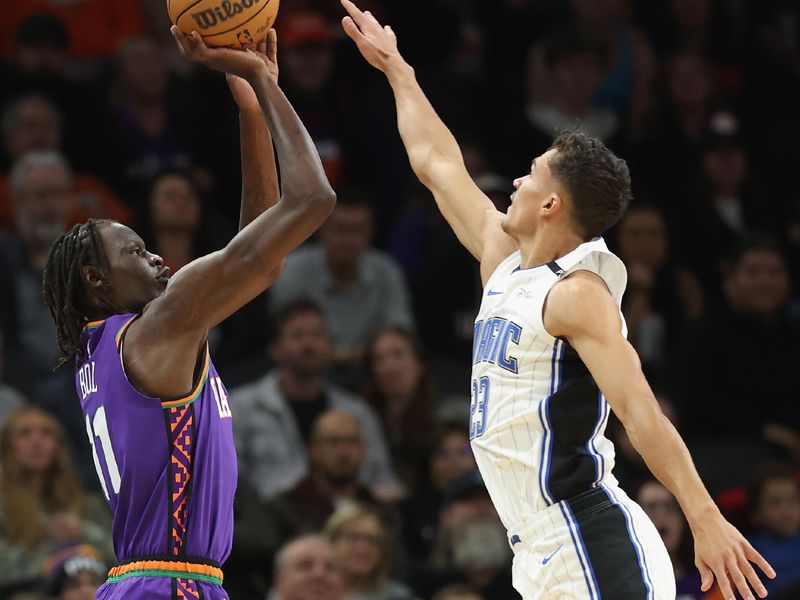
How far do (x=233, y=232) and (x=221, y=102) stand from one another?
62.7 inches

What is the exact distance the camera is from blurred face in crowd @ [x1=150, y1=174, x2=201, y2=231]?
388 inches

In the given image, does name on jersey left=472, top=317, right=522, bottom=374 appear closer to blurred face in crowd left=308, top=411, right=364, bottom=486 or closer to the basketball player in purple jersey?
the basketball player in purple jersey

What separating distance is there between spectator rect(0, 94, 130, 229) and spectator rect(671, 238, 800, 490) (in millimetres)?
3954

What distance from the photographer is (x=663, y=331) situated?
11.2 meters

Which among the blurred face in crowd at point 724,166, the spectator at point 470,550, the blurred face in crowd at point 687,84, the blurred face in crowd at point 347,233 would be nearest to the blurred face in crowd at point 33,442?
the spectator at point 470,550

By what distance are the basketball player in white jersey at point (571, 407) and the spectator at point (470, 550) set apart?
11.5ft

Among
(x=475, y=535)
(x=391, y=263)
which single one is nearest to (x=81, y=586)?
(x=475, y=535)

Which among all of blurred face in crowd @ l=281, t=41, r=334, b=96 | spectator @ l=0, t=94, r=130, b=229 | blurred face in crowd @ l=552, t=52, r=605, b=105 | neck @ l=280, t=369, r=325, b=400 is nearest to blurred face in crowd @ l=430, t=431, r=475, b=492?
neck @ l=280, t=369, r=325, b=400

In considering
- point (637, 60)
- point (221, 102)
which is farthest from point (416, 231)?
point (637, 60)

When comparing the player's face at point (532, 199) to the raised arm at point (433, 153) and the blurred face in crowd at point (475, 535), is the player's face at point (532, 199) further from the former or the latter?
the blurred face in crowd at point (475, 535)

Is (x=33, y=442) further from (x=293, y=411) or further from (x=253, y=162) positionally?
(x=253, y=162)

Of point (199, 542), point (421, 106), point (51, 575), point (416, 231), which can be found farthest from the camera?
point (416, 231)

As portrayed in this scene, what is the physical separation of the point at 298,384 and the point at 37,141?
2.62m

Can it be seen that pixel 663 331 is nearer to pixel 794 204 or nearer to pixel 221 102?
pixel 794 204
